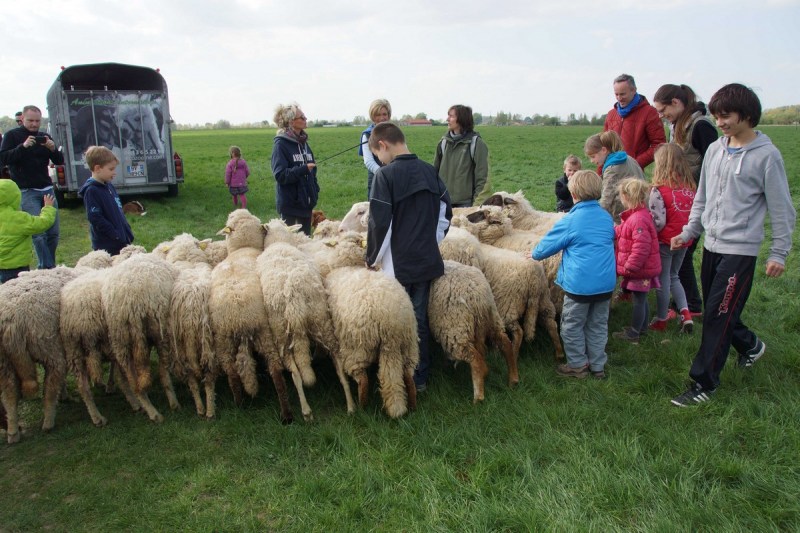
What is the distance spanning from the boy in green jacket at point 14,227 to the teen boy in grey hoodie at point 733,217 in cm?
598

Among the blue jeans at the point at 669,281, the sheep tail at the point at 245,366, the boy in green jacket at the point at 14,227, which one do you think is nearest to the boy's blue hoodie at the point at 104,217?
the boy in green jacket at the point at 14,227

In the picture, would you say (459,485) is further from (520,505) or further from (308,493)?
(308,493)

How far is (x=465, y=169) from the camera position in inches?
265

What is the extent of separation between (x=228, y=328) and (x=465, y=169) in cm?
383

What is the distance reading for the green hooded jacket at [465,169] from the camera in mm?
6584

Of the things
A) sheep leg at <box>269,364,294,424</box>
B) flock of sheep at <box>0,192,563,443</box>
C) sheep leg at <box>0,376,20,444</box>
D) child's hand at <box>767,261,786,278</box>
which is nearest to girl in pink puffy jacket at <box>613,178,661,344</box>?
child's hand at <box>767,261,786,278</box>

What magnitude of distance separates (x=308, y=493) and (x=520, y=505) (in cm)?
127

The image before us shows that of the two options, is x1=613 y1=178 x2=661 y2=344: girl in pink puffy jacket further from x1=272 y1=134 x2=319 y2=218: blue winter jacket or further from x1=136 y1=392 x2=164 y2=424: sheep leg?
x1=136 y1=392 x2=164 y2=424: sheep leg

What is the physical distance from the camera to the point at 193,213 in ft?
43.6

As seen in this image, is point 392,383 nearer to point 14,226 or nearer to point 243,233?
point 243,233

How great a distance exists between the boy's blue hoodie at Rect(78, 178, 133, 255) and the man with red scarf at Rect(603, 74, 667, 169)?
580 centimetres

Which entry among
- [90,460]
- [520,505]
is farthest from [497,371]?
[90,460]

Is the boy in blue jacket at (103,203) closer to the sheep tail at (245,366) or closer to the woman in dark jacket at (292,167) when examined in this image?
the woman in dark jacket at (292,167)

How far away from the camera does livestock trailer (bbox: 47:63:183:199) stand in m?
12.8
